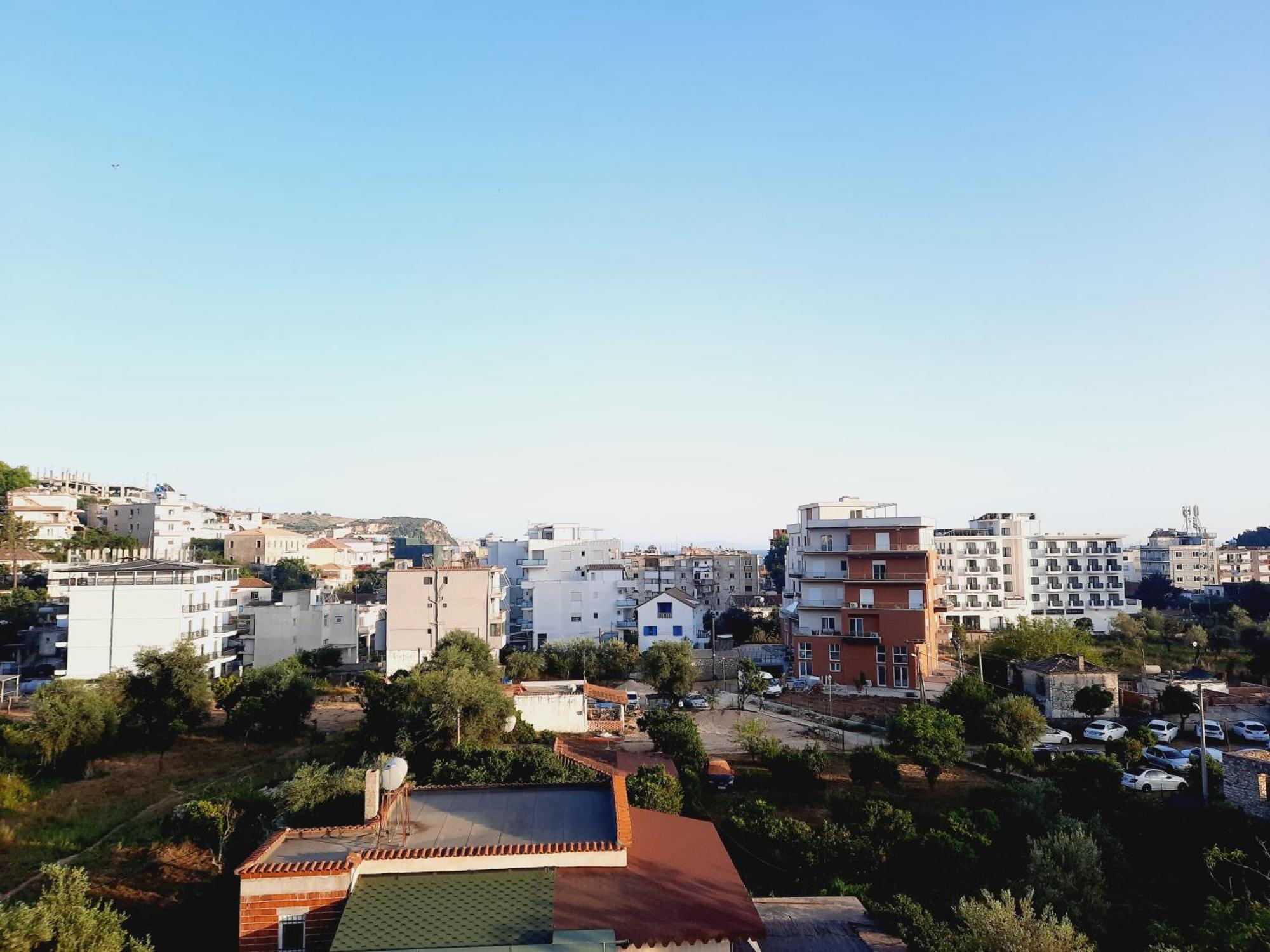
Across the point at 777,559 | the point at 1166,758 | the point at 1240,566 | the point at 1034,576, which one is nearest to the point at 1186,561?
the point at 1240,566

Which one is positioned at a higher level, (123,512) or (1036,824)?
(123,512)

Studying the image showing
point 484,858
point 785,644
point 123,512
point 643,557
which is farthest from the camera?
point 123,512

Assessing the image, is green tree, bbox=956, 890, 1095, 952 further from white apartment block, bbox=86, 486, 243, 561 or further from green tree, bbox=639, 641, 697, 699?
white apartment block, bbox=86, 486, 243, 561

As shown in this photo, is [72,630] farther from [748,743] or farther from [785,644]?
[785,644]

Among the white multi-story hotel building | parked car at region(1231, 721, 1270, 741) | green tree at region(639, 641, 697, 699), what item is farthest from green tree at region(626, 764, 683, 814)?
the white multi-story hotel building

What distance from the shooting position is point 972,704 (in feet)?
102

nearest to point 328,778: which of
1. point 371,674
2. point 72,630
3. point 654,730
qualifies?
point 654,730

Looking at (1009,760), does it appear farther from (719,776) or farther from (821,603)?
(821,603)

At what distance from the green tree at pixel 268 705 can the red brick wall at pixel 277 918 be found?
2362 centimetres

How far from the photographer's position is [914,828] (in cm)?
2045

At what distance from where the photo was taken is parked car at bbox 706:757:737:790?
2600 centimetres

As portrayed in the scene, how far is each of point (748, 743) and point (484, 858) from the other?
19.8 meters

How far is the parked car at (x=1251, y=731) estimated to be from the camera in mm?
33438

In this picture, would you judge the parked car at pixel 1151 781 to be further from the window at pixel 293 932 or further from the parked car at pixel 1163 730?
the window at pixel 293 932
